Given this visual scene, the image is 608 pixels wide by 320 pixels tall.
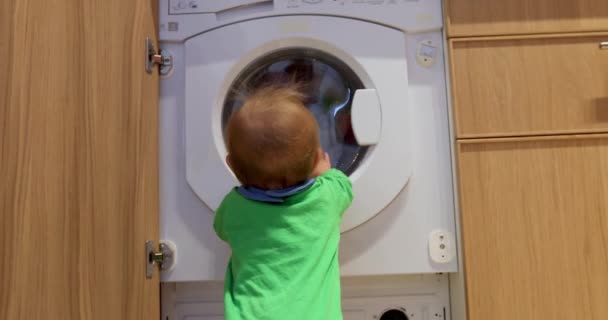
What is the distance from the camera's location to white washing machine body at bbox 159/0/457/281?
44.4 inches

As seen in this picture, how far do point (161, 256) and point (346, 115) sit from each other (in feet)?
1.58

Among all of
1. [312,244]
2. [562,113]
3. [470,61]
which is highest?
[470,61]

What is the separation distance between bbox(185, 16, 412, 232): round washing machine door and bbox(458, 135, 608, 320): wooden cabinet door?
0.16 m

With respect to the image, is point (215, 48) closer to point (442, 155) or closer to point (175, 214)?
point (175, 214)

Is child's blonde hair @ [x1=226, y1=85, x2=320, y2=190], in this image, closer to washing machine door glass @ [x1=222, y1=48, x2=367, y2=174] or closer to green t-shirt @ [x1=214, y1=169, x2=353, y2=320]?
green t-shirt @ [x1=214, y1=169, x2=353, y2=320]

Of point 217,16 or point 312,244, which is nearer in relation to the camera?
point 312,244

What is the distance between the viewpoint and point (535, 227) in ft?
3.54

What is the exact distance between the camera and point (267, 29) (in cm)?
116

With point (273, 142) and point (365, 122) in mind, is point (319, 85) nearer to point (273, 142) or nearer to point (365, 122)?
point (365, 122)

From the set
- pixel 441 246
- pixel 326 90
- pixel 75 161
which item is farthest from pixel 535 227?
pixel 75 161

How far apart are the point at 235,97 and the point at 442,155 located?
0.46m

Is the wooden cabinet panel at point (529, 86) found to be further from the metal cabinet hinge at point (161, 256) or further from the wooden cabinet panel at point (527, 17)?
the metal cabinet hinge at point (161, 256)

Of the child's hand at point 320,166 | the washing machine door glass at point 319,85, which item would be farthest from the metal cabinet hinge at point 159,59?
the child's hand at point 320,166

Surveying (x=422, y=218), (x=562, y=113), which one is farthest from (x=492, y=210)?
(x=562, y=113)
